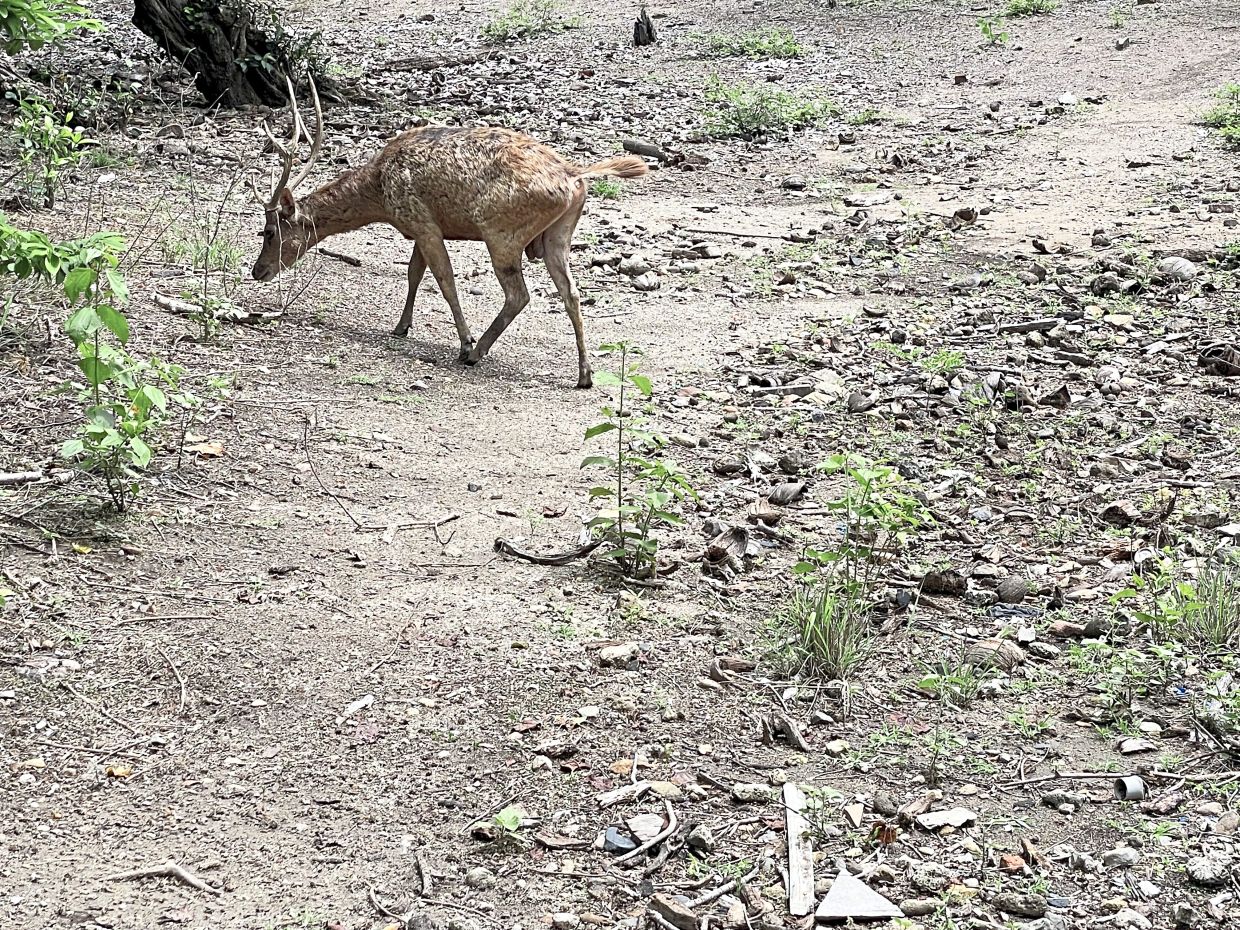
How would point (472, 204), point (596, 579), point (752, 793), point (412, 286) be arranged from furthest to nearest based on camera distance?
point (412, 286), point (472, 204), point (596, 579), point (752, 793)

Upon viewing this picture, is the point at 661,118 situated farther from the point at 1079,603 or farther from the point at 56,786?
the point at 56,786

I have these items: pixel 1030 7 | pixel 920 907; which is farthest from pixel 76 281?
pixel 1030 7

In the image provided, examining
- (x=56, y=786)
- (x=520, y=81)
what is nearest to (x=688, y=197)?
(x=520, y=81)

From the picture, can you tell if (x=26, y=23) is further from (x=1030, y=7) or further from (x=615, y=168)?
(x=1030, y=7)

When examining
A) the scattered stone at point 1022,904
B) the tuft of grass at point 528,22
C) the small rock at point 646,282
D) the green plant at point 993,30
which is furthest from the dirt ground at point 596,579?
the tuft of grass at point 528,22

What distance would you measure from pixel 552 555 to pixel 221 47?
9.48 meters

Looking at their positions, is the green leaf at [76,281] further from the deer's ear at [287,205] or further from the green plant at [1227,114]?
the green plant at [1227,114]

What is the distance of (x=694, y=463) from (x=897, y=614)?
1773mm

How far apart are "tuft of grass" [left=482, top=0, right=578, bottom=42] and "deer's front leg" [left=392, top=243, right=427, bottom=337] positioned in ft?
32.0

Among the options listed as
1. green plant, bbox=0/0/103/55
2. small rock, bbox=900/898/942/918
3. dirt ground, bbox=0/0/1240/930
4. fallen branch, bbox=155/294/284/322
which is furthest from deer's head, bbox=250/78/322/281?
small rock, bbox=900/898/942/918

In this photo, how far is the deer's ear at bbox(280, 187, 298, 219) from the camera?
27.8 feet

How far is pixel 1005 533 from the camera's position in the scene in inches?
227

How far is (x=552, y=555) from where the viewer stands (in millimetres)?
5512

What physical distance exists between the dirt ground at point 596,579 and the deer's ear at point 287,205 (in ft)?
1.74
